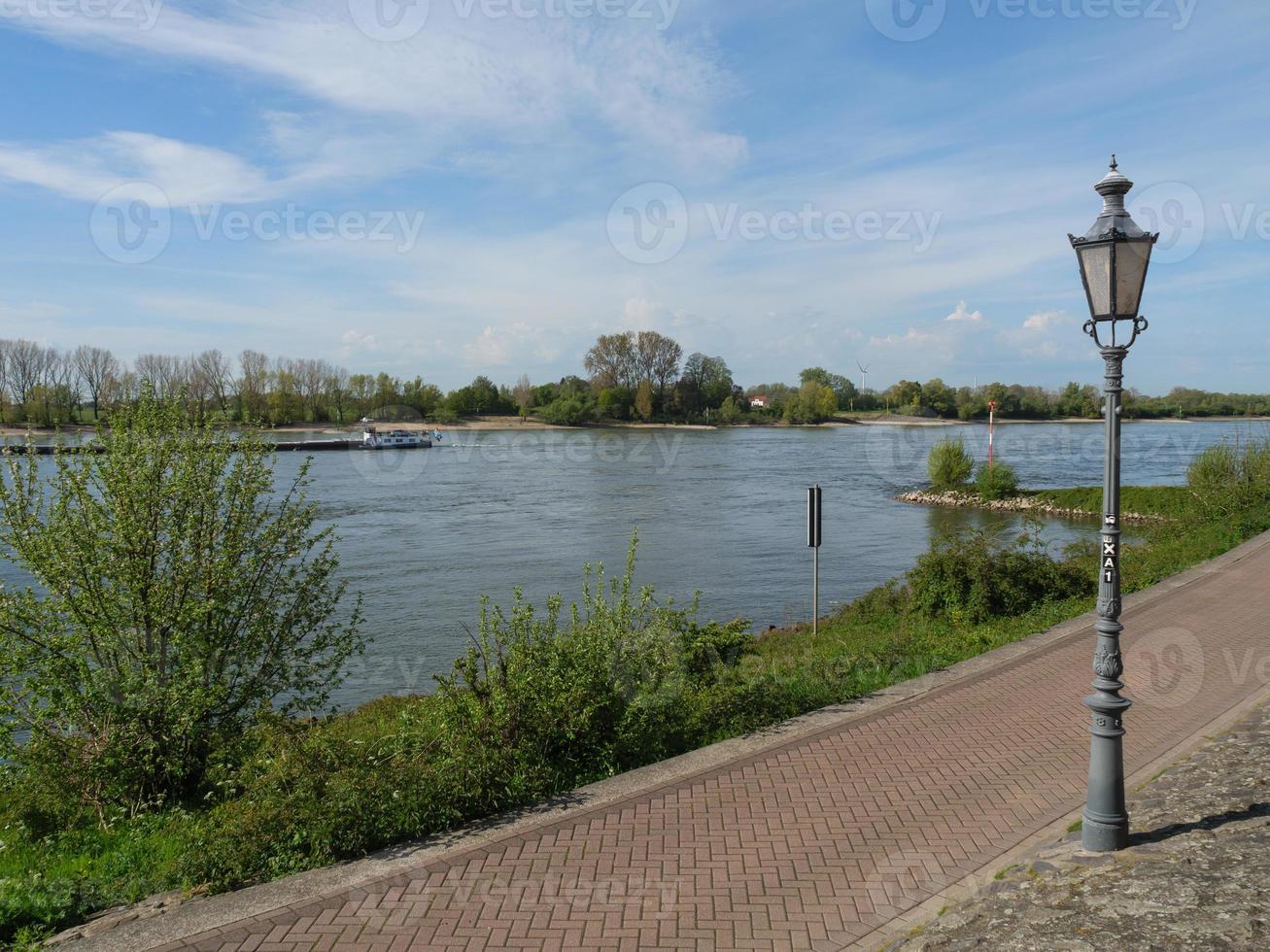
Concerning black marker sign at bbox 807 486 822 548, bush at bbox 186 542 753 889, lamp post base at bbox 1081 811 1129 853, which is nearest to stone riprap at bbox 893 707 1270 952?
lamp post base at bbox 1081 811 1129 853

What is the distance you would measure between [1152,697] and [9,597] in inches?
406

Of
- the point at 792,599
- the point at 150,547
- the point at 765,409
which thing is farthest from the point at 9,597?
the point at 765,409

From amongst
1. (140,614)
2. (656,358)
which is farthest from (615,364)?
(140,614)

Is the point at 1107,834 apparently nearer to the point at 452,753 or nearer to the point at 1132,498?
the point at 452,753

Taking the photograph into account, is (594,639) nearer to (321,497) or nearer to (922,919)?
(922,919)

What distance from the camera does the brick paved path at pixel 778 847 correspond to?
454 cm

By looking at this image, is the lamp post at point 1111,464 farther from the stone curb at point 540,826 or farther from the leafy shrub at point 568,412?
the leafy shrub at point 568,412

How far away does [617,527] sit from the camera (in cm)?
3288

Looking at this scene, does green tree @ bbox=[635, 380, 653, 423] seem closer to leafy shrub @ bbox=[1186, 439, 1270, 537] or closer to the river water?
the river water

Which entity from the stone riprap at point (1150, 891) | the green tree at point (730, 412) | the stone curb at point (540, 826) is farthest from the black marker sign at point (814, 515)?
the green tree at point (730, 412)

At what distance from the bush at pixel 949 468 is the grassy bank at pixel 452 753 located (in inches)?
1406

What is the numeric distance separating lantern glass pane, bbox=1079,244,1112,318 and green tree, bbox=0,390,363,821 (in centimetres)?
686

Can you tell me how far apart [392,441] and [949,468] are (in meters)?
62.9

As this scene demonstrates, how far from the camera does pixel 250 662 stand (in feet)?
28.2
